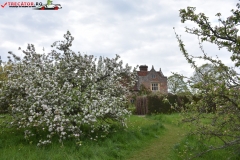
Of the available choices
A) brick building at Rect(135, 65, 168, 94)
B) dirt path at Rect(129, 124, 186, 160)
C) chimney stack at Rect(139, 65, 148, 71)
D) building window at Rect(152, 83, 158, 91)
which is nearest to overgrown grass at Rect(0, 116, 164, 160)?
dirt path at Rect(129, 124, 186, 160)

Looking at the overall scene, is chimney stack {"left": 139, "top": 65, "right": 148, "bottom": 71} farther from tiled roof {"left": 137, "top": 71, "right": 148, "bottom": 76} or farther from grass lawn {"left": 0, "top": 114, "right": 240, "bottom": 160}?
grass lawn {"left": 0, "top": 114, "right": 240, "bottom": 160}

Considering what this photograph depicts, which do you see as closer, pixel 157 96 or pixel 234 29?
pixel 234 29

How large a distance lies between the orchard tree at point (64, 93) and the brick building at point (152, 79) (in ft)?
104

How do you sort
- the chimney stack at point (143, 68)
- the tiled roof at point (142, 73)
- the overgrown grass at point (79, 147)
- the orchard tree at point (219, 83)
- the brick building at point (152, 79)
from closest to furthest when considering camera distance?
the orchard tree at point (219, 83)
the overgrown grass at point (79, 147)
the brick building at point (152, 79)
the tiled roof at point (142, 73)
the chimney stack at point (143, 68)

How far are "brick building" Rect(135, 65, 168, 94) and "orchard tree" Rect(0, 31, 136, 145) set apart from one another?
3161cm

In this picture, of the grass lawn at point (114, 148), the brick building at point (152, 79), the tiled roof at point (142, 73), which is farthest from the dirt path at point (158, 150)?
the tiled roof at point (142, 73)

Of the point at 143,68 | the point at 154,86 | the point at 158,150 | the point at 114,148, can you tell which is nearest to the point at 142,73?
the point at 143,68

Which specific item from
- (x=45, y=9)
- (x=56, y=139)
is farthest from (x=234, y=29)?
(x=45, y=9)

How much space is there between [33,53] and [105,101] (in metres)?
4.10

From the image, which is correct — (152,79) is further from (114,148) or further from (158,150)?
(114,148)

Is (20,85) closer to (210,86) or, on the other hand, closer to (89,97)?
(89,97)

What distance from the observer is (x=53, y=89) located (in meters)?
7.92

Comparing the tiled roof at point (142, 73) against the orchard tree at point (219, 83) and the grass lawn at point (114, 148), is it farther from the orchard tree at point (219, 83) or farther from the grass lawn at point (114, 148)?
the orchard tree at point (219, 83)

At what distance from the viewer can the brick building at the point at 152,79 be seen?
4278 centimetres
